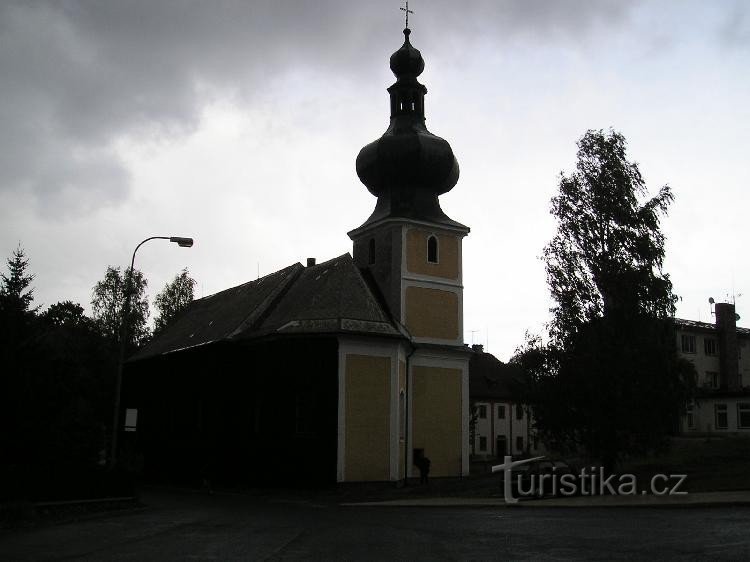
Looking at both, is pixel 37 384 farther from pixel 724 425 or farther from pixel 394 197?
pixel 724 425

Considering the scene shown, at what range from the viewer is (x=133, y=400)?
50.1 m

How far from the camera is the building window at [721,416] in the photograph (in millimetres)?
49562

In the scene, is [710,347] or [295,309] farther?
[710,347]

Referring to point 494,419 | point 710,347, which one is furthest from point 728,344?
point 494,419

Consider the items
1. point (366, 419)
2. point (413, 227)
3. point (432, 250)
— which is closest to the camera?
point (366, 419)

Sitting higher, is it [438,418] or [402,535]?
[438,418]

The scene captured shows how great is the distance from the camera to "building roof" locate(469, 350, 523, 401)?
69625 mm

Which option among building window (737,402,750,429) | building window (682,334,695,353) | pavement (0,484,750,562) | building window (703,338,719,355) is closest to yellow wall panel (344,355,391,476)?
pavement (0,484,750,562)

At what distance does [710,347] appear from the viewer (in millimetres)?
57969

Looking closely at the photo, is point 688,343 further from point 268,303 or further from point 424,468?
point 268,303

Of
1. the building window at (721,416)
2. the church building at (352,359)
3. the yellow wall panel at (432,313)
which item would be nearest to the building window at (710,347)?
the building window at (721,416)

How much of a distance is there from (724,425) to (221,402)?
3046 centimetres

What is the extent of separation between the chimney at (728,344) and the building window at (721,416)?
817 centimetres

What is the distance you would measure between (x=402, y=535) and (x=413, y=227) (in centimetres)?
2557
